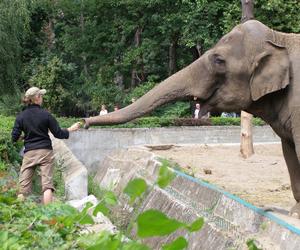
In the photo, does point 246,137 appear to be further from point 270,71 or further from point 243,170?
point 270,71

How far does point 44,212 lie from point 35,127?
463 centimetres

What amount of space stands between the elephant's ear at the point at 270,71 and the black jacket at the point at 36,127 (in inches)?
126

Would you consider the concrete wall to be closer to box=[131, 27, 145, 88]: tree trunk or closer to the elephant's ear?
the elephant's ear

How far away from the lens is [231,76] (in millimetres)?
6090

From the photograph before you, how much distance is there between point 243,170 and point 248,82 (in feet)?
22.8

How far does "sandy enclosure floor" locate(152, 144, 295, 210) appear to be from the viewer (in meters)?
9.34

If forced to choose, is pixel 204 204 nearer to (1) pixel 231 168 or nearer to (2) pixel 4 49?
(1) pixel 231 168

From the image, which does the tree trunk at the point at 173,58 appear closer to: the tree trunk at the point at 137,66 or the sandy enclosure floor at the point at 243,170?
the tree trunk at the point at 137,66

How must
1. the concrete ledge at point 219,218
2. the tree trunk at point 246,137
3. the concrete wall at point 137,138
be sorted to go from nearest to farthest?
the concrete ledge at point 219,218 < the tree trunk at point 246,137 < the concrete wall at point 137,138

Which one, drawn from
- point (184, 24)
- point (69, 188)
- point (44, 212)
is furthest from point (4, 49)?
point (44, 212)

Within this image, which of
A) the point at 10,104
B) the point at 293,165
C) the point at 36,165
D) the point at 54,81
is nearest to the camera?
the point at 293,165

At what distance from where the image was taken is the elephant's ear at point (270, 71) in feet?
19.2

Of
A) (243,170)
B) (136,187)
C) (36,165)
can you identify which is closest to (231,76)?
(36,165)

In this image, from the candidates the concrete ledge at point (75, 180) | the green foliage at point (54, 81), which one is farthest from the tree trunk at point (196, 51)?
the concrete ledge at point (75, 180)
